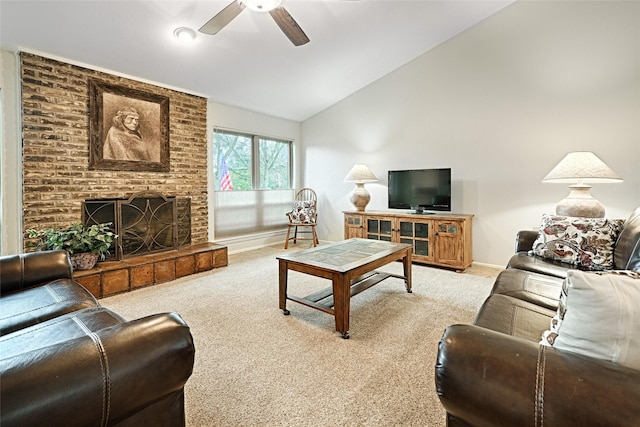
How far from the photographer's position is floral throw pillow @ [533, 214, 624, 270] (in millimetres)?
2229

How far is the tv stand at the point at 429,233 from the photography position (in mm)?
3850

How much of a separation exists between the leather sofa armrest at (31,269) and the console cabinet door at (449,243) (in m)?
3.72

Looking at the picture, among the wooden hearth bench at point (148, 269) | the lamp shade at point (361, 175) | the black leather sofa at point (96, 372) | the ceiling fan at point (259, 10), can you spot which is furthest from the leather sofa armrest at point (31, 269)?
the lamp shade at point (361, 175)

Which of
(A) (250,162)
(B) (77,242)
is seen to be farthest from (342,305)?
(A) (250,162)

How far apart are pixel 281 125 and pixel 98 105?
292 centimetres

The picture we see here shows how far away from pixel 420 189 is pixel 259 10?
3037 mm

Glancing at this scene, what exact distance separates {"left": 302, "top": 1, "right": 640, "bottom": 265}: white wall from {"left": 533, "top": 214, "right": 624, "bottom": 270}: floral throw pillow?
55.8 inches

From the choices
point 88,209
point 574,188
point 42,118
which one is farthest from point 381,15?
A: point 88,209

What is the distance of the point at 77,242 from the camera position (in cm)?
297

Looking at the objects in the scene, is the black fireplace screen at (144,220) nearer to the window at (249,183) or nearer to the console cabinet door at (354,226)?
the window at (249,183)

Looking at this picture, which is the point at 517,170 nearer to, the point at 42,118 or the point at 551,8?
the point at 551,8

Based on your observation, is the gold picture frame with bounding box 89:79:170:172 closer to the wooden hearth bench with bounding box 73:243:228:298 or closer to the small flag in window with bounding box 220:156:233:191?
the small flag in window with bounding box 220:156:233:191

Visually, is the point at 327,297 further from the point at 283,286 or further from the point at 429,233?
the point at 429,233

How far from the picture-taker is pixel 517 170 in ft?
12.6
